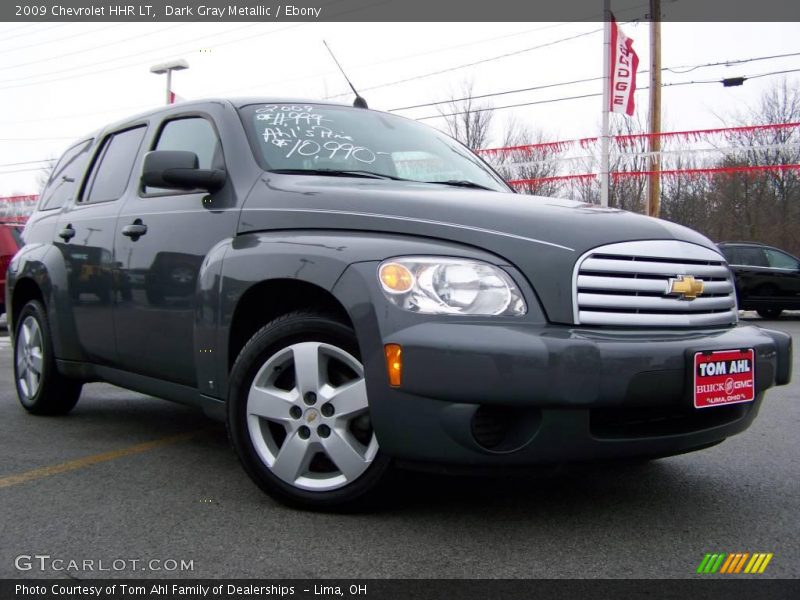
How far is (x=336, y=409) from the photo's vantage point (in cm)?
291

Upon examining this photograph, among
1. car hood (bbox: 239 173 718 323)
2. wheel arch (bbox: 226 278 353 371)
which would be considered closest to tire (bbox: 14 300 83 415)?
wheel arch (bbox: 226 278 353 371)

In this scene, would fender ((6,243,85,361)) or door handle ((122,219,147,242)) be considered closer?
door handle ((122,219,147,242))

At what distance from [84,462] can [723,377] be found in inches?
111

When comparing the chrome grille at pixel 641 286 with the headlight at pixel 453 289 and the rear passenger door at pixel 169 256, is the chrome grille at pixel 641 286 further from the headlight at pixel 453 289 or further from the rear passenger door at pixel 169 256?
the rear passenger door at pixel 169 256

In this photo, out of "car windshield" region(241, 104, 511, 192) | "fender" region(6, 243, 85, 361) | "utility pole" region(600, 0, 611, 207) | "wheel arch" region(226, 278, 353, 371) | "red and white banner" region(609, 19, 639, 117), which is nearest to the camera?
"wheel arch" region(226, 278, 353, 371)

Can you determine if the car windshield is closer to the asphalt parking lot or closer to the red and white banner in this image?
the asphalt parking lot

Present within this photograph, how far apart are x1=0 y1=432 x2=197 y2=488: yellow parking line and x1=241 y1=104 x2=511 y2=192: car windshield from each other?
1.62 meters

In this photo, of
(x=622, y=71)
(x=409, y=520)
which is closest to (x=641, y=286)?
(x=409, y=520)

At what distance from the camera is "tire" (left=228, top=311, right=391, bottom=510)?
2.90 meters

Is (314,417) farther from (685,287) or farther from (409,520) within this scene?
(685,287)

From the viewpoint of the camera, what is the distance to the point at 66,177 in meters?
5.38

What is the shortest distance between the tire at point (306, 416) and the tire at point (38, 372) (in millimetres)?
2264

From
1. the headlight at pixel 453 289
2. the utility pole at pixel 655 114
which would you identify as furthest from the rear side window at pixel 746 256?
the headlight at pixel 453 289

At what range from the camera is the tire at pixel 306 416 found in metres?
2.90
